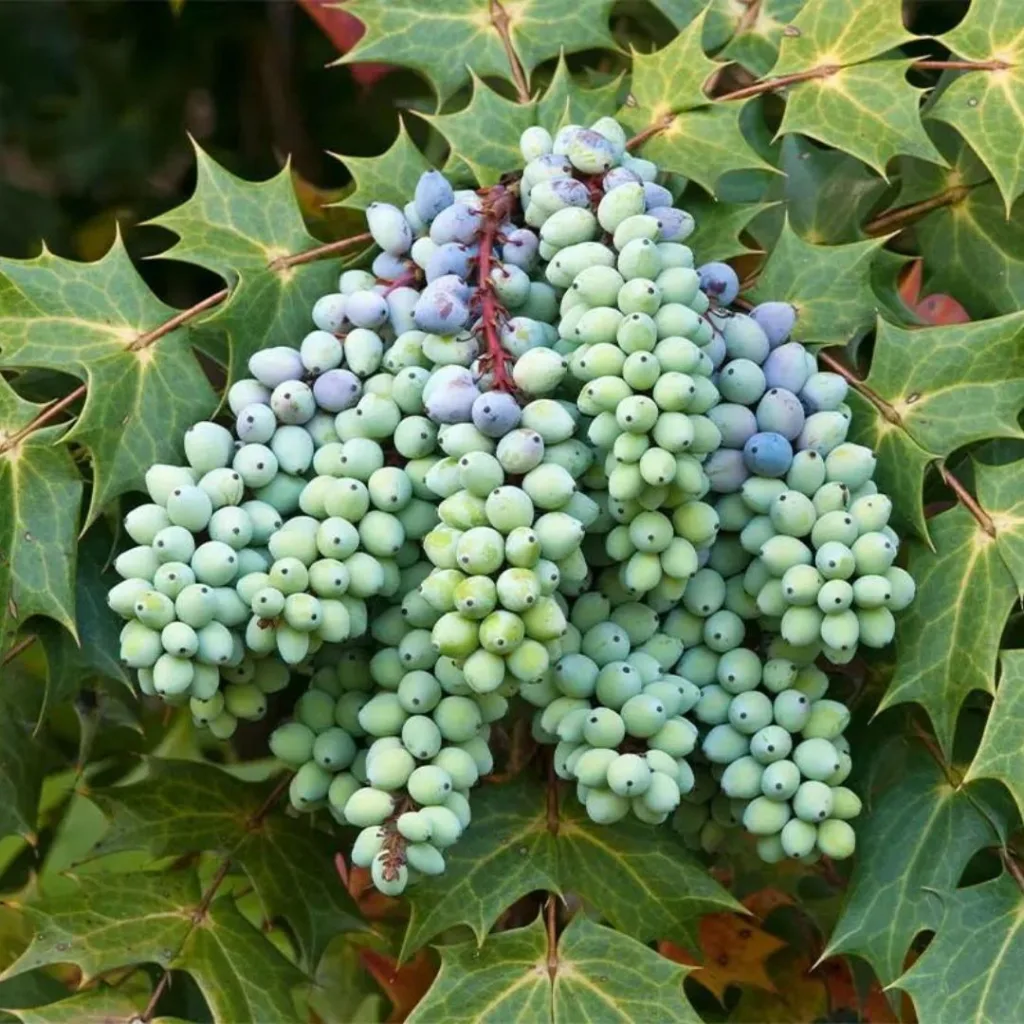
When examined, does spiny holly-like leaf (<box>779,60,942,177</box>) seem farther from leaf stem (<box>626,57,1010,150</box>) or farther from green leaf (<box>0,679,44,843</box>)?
green leaf (<box>0,679,44,843</box>)

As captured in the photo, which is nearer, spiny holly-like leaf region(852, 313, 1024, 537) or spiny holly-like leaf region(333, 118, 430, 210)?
spiny holly-like leaf region(852, 313, 1024, 537)

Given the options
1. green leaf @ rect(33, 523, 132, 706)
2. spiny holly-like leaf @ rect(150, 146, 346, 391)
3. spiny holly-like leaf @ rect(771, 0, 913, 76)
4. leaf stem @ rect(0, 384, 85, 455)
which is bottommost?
green leaf @ rect(33, 523, 132, 706)

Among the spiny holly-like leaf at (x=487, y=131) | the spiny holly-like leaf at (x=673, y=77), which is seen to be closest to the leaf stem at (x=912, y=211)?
the spiny holly-like leaf at (x=673, y=77)

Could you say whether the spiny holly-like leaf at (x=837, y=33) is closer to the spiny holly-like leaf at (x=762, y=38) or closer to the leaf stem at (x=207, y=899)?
the spiny holly-like leaf at (x=762, y=38)

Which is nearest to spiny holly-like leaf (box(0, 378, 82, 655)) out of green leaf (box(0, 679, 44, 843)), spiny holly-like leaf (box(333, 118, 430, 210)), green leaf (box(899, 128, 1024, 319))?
green leaf (box(0, 679, 44, 843))

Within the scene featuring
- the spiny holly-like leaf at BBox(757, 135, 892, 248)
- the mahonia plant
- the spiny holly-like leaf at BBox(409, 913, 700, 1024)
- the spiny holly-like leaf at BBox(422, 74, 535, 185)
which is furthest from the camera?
the spiny holly-like leaf at BBox(757, 135, 892, 248)
